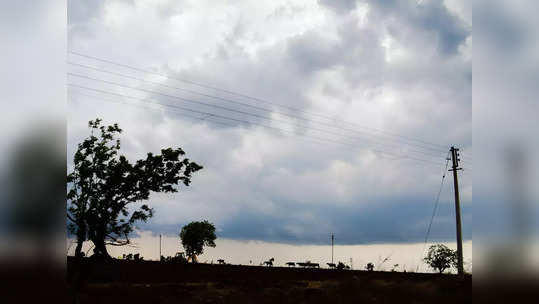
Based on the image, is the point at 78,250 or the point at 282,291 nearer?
the point at 282,291

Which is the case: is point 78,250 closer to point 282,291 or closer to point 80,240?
point 80,240

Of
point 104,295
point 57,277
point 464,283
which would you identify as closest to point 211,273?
point 104,295

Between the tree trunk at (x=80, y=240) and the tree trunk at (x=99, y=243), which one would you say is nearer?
the tree trunk at (x=80, y=240)

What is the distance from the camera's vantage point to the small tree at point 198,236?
2849 inches

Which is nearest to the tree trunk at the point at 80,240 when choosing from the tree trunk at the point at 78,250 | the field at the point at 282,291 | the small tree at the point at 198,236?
the tree trunk at the point at 78,250

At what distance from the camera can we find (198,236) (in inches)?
2847

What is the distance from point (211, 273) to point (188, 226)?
48310mm

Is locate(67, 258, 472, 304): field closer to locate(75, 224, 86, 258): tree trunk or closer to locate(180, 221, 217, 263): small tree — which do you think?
locate(75, 224, 86, 258): tree trunk

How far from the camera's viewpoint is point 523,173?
4.40m

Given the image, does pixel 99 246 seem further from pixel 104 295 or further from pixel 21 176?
pixel 21 176

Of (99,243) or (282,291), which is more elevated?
Answer: (99,243)

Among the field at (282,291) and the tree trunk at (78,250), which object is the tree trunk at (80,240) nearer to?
the tree trunk at (78,250)

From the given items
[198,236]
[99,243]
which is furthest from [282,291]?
[198,236]

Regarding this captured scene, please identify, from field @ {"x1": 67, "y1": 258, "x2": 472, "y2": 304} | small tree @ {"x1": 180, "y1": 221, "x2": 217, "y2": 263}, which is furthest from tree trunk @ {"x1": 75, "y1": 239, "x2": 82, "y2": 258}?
small tree @ {"x1": 180, "y1": 221, "x2": 217, "y2": 263}
